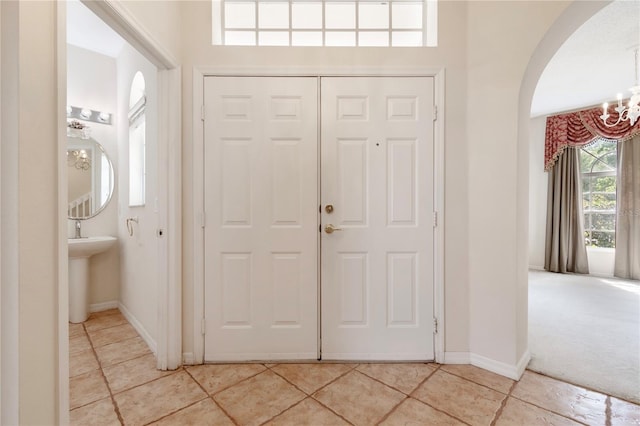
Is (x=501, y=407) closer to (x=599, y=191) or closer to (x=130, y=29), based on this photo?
(x=130, y=29)

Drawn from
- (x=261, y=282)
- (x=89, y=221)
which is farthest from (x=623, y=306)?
(x=89, y=221)

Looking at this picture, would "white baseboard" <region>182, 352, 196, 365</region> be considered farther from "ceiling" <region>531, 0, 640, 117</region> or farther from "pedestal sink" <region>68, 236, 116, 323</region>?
"ceiling" <region>531, 0, 640, 117</region>

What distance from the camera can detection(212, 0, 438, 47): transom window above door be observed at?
1979mm

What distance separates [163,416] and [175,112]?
1.81 m

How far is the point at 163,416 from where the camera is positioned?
55.0 inches

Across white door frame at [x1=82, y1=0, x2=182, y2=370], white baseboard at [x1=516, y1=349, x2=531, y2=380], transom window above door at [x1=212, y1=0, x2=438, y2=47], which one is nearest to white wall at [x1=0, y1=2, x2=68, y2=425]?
white door frame at [x1=82, y1=0, x2=182, y2=370]

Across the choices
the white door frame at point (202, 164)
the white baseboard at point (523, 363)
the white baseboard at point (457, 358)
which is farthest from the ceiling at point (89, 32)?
the white baseboard at point (523, 363)

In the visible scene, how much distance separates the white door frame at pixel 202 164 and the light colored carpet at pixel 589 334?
89cm

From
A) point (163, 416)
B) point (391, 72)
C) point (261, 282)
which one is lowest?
point (163, 416)

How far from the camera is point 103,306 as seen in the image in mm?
2867

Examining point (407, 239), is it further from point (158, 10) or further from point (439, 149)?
point (158, 10)

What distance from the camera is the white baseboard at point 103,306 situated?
9.25 feet

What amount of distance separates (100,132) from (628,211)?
24.0 ft

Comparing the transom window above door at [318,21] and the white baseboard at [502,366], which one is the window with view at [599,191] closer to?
the white baseboard at [502,366]
